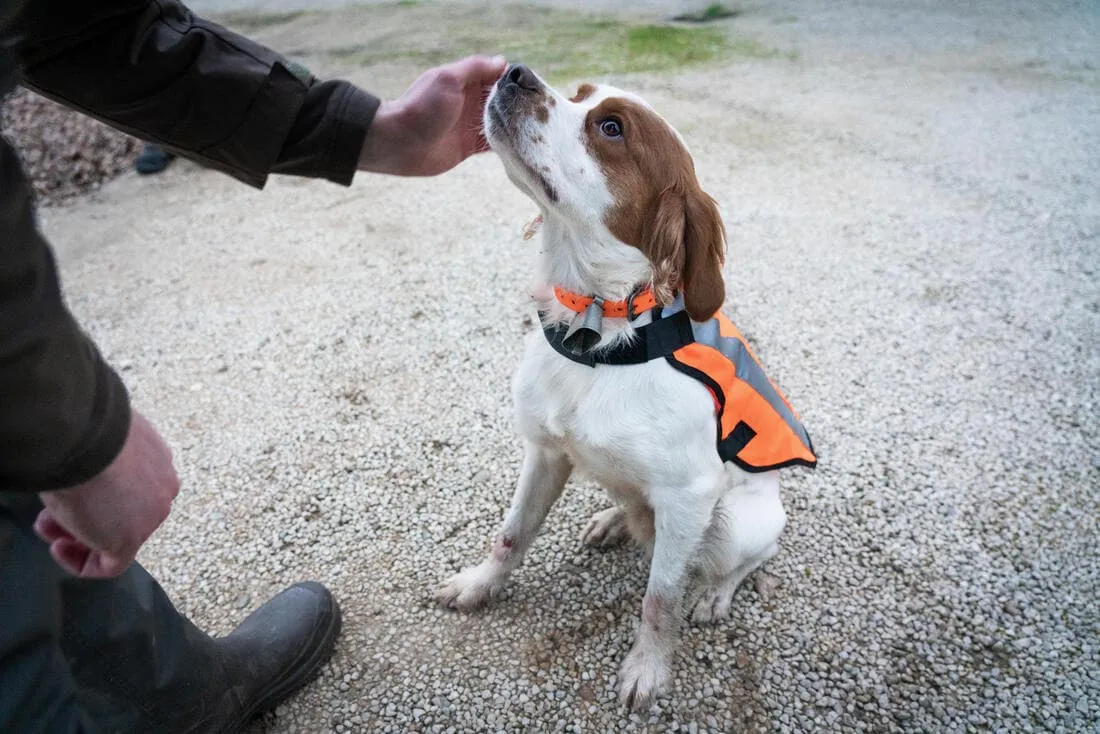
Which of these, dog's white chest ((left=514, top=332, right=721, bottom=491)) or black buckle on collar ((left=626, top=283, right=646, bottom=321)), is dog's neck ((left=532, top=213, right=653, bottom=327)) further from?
dog's white chest ((left=514, top=332, right=721, bottom=491))

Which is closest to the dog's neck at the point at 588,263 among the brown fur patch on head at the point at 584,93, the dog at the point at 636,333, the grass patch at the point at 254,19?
the dog at the point at 636,333

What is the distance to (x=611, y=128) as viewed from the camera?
1809 mm

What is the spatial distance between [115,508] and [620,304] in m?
1.19

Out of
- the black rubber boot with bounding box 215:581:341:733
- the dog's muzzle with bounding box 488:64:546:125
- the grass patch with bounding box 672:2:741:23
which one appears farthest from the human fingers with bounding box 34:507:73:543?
the grass patch with bounding box 672:2:741:23

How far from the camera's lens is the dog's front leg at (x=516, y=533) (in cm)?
221

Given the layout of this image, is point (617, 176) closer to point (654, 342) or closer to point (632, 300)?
point (632, 300)

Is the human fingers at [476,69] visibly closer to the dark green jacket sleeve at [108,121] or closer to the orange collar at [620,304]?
the dark green jacket sleeve at [108,121]

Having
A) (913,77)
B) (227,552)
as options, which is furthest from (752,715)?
(913,77)

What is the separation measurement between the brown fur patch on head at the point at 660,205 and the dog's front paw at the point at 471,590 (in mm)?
1076

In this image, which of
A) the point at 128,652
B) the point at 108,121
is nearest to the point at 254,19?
the point at 108,121

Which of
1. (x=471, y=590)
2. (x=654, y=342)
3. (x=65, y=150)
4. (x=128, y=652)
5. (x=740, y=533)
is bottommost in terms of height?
(x=65, y=150)

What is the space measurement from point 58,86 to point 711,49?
680 cm

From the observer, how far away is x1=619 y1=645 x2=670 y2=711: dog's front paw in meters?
2.04

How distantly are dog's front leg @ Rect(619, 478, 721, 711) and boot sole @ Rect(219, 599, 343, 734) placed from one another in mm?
863
